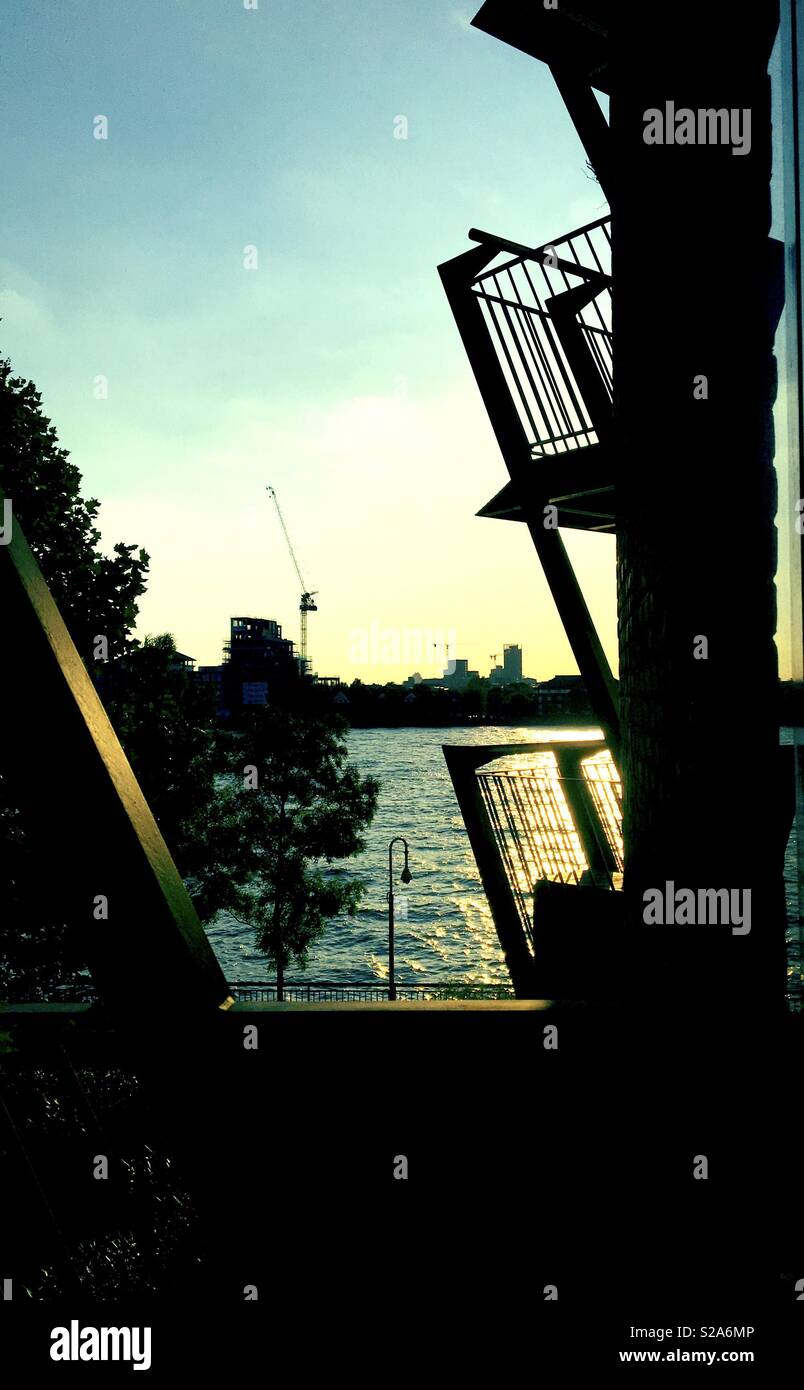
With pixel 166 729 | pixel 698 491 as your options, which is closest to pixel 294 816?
pixel 166 729

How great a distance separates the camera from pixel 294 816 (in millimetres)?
35812

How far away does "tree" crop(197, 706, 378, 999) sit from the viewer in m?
34.2

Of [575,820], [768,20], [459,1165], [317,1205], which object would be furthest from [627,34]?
[575,820]

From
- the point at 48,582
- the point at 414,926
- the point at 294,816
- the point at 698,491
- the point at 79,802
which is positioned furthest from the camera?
the point at 414,926

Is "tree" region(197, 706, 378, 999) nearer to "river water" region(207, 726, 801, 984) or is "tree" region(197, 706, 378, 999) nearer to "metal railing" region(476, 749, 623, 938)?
"river water" region(207, 726, 801, 984)

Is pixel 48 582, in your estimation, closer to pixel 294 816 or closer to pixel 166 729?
pixel 166 729

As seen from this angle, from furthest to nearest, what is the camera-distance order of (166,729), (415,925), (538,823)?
(415,925) < (166,729) < (538,823)

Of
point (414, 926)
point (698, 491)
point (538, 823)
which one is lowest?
point (414, 926)

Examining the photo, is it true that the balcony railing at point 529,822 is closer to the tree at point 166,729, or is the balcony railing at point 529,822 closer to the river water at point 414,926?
the tree at point 166,729

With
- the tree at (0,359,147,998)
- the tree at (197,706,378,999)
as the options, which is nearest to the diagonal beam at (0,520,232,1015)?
the tree at (0,359,147,998)

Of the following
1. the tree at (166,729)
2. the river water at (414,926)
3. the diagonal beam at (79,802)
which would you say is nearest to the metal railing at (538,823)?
the diagonal beam at (79,802)
